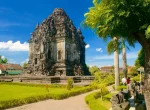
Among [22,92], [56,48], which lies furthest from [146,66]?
[56,48]

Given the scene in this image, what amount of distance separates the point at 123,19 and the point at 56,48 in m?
37.0

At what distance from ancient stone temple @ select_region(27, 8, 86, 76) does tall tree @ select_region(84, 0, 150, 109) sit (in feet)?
108

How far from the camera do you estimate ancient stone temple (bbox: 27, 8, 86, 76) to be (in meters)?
41.9

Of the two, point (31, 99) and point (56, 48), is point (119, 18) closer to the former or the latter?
point (31, 99)

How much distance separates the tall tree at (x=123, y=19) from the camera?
7.38 metres

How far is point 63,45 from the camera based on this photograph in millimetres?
43062

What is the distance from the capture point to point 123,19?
25.0ft

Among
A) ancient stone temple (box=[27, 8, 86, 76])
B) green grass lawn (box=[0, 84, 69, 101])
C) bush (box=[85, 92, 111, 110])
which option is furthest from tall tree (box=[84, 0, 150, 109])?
ancient stone temple (box=[27, 8, 86, 76])

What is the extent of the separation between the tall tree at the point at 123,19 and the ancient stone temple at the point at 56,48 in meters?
33.0

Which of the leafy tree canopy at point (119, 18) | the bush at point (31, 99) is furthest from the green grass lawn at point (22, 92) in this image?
the leafy tree canopy at point (119, 18)

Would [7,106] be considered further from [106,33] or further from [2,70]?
[2,70]

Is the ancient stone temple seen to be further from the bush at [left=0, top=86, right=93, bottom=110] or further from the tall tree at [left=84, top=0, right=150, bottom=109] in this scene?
the tall tree at [left=84, top=0, right=150, bottom=109]

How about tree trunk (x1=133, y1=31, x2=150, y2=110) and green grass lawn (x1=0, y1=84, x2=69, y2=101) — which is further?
green grass lawn (x1=0, y1=84, x2=69, y2=101)

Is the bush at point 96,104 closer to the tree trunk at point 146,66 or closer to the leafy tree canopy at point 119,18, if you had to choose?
the tree trunk at point 146,66
